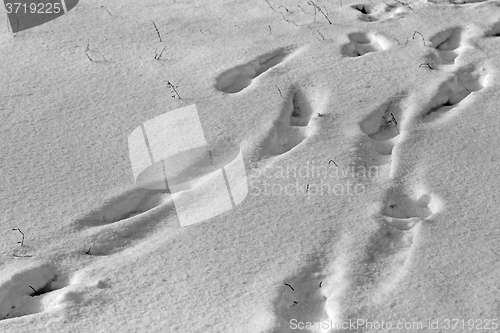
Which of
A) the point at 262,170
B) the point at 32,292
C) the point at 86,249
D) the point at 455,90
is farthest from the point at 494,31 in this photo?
the point at 32,292

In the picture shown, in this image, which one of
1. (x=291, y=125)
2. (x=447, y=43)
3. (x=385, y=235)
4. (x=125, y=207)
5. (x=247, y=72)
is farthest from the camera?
(x=447, y=43)

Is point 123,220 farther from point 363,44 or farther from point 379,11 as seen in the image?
point 379,11

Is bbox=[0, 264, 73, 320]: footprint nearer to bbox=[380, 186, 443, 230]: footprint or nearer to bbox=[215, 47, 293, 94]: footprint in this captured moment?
bbox=[380, 186, 443, 230]: footprint

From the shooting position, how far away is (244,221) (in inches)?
111

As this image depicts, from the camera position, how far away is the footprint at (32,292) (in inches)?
99.7

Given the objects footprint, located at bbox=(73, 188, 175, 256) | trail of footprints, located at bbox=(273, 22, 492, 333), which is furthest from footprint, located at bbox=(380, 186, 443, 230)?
footprint, located at bbox=(73, 188, 175, 256)

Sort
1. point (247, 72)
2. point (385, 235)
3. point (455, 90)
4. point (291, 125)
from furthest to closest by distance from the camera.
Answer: point (247, 72), point (455, 90), point (291, 125), point (385, 235)

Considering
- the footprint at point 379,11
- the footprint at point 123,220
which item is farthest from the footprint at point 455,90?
the footprint at point 123,220

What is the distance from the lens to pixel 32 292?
2.61 metres

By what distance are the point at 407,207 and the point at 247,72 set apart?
1310 mm

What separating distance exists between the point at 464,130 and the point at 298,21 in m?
1.38

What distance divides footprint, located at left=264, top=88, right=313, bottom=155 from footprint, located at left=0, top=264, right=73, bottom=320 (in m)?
1.14

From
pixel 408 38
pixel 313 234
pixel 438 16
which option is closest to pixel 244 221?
pixel 313 234

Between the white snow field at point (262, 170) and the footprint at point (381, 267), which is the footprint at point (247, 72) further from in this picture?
the footprint at point (381, 267)
